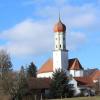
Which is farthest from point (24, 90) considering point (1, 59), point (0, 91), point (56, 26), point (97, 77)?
point (56, 26)

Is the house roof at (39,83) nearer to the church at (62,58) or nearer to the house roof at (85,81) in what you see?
the house roof at (85,81)

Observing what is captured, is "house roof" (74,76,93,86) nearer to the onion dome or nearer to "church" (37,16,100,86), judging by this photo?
"church" (37,16,100,86)

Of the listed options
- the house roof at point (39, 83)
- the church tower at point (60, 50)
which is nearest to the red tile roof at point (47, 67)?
the church tower at point (60, 50)

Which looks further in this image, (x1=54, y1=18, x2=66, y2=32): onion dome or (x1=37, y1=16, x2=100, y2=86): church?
(x1=54, y1=18, x2=66, y2=32): onion dome

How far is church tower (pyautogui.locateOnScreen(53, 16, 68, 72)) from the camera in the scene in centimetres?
12019


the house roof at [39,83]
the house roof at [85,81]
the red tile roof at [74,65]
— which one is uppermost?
the red tile roof at [74,65]

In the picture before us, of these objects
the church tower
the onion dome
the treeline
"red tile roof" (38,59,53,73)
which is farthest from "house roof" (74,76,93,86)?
the treeline

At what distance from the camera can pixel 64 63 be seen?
121m

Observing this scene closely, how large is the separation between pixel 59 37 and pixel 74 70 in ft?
31.9

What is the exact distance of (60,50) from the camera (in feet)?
395

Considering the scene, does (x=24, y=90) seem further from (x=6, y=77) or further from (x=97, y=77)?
(x=97, y=77)

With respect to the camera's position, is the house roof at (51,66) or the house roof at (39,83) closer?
the house roof at (39,83)

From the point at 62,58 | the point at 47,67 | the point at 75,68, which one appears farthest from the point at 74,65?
the point at 47,67

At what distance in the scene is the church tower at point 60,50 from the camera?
120 meters
